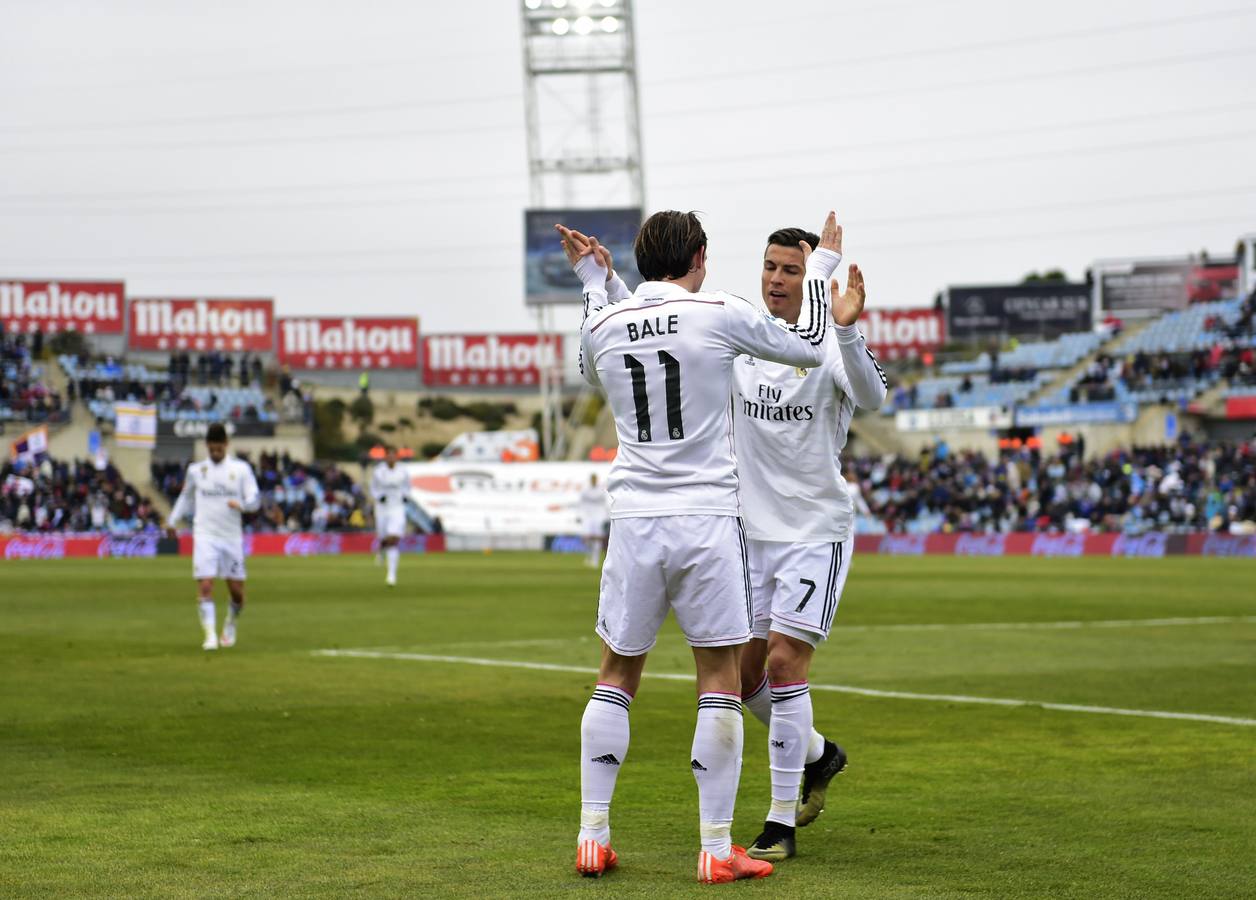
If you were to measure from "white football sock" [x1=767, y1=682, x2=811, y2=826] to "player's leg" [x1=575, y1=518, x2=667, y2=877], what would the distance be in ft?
2.85

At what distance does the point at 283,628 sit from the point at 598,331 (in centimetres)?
1397

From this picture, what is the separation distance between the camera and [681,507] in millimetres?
6195

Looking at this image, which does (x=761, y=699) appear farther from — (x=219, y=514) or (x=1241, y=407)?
(x=1241, y=407)

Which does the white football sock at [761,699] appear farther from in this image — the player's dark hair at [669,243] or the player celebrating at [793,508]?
the player's dark hair at [669,243]

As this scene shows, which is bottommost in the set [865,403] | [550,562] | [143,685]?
[550,562]

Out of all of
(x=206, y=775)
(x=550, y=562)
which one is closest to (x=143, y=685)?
(x=206, y=775)

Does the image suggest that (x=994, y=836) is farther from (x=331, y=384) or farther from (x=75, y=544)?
(x=331, y=384)

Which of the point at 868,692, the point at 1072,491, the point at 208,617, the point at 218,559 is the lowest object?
the point at 1072,491

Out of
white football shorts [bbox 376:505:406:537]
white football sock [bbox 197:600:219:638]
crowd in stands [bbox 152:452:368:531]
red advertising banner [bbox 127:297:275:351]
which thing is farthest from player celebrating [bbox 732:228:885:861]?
red advertising banner [bbox 127:297:275:351]

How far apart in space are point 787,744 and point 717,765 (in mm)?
865

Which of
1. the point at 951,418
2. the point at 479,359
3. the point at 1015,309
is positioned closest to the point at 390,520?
the point at 951,418

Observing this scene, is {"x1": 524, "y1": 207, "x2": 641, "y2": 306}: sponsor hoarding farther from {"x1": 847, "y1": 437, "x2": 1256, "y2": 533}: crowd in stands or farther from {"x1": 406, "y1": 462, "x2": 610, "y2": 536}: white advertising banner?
{"x1": 847, "y1": 437, "x2": 1256, "y2": 533}: crowd in stands

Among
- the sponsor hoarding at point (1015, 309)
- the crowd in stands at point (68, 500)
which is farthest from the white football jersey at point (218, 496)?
the sponsor hoarding at point (1015, 309)

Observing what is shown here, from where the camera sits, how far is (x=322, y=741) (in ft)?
32.9
